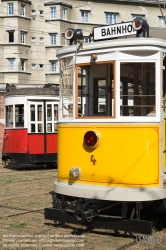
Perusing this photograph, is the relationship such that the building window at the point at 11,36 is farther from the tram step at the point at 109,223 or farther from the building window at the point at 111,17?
the tram step at the point at 109,223

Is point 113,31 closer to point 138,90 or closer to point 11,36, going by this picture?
point 138,90

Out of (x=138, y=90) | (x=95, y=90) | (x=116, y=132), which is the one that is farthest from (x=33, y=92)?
(x=116, y=132)

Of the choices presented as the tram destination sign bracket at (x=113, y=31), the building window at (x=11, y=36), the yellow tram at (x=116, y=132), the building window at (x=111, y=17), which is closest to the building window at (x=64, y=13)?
the building window at (x=111, y=17)

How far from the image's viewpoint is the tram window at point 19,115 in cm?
1504

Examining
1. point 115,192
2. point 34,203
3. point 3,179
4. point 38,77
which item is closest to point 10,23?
point 38,77

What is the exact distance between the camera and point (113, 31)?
21.3 feet

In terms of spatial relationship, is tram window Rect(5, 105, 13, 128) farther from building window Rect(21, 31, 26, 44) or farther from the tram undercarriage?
building window Rect(21, 31, 26, 44)

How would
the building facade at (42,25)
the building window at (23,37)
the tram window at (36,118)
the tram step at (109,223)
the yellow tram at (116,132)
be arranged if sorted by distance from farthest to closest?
the building window at (23,37), the building facade at (42,25), the tram window at (36,118), the yellow tram at (116,132), the tram step at (109,223)

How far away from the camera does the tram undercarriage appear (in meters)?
6.05

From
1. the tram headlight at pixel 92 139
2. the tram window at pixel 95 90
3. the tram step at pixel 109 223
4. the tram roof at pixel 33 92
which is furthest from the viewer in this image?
the tram roof at pixel 33 92

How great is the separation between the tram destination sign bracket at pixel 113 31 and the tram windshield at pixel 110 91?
40cm

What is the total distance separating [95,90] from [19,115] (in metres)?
8.40

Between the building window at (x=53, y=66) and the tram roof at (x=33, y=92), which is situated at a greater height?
the building window at (x=53, y=66)

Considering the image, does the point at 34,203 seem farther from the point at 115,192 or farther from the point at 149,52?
the point at 149,52
